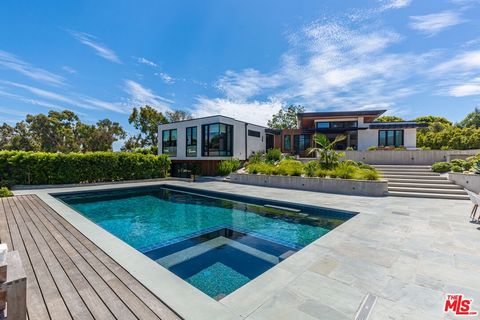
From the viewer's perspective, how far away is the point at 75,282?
290 centimetres

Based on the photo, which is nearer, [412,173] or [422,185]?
[422,185]

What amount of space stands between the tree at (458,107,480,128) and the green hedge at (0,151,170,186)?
53.2m

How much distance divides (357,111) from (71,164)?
91.3 ft

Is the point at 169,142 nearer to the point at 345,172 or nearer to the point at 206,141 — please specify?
the point at 206,141

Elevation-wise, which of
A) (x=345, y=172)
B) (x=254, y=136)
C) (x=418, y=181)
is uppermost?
(x=254, y=136)

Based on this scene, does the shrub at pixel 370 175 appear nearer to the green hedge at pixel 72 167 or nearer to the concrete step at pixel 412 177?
the concrete step at pixel 412 177

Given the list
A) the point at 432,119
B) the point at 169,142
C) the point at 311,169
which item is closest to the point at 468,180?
the point at 311,169

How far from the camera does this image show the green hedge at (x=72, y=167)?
12898 millimetres

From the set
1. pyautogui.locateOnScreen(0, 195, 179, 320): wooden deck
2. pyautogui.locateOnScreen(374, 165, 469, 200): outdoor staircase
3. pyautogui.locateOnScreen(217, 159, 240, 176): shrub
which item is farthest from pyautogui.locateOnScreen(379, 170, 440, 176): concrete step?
pyautogui.locateOnScreen(0, 195, 179, 320): wooden deck

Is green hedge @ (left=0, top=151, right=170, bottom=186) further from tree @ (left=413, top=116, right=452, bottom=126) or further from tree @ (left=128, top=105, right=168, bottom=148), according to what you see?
tree @ (left=413, top=116, right=452, bottom=126)

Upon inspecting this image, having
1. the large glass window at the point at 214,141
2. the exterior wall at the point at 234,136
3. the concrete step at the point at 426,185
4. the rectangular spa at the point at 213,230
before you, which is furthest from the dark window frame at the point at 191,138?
the concrete step at the point at 426,185

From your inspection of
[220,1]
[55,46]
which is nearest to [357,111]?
[220,1]

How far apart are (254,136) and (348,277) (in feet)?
74.0

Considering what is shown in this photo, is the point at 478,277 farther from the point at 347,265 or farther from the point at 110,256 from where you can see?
the point at 110,256
